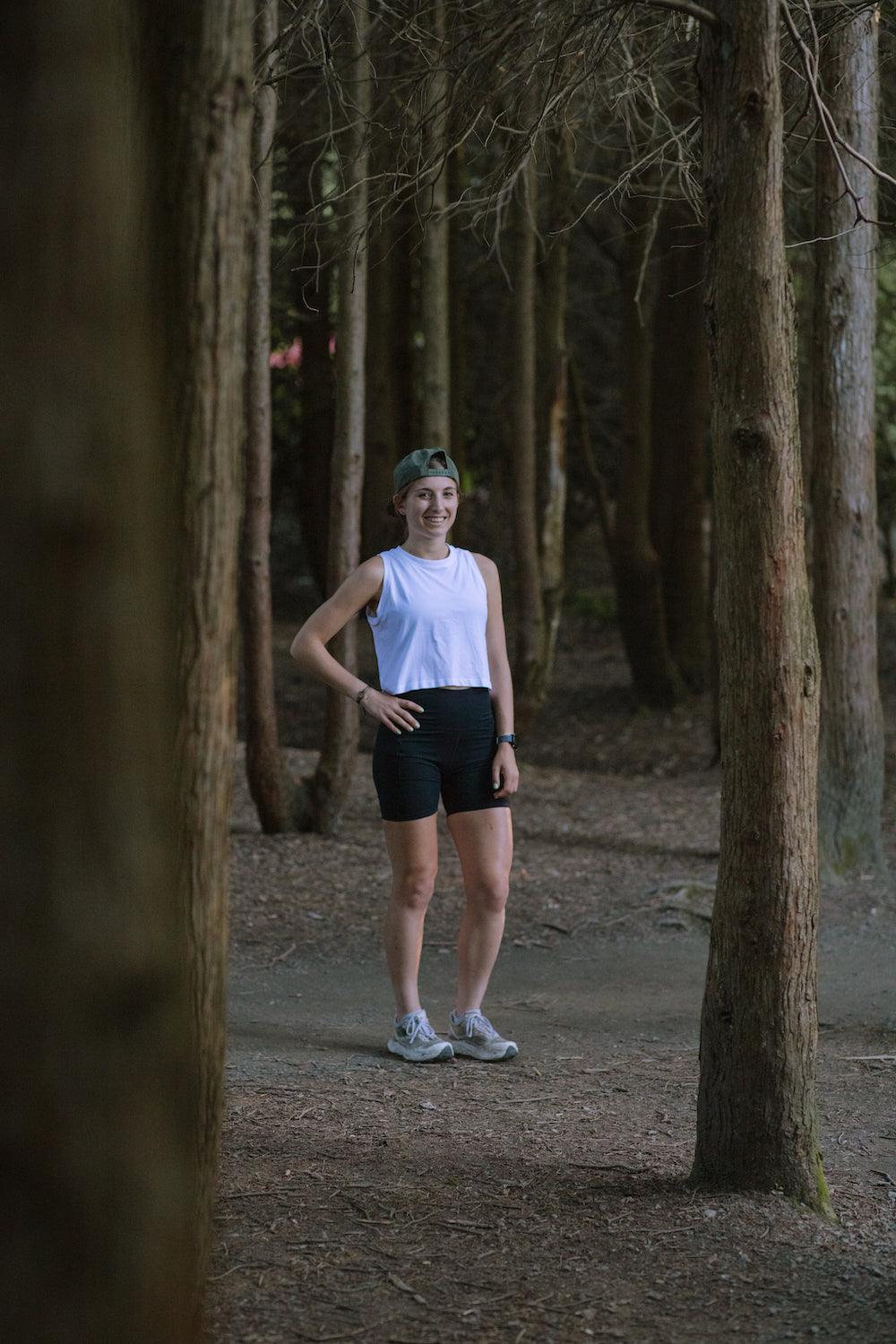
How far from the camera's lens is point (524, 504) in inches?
518

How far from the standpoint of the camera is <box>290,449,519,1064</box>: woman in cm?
518

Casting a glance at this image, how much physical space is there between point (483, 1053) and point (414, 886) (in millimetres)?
746

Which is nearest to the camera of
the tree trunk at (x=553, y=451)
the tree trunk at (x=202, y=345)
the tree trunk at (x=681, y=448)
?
the tree trunk at (x=202, y=345)

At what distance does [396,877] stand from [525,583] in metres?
8.05

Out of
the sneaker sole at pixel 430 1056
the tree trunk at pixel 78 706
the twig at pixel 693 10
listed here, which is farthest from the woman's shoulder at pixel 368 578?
the tree trunk at pixel 78 706

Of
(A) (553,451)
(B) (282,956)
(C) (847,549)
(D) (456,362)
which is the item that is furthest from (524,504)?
(B) (282,956)

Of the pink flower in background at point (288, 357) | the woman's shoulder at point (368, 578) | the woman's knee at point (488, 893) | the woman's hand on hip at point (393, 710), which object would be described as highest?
the pink flower in background at point (288, 357)

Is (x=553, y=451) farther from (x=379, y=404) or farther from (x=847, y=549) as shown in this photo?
(x=847, y=549)

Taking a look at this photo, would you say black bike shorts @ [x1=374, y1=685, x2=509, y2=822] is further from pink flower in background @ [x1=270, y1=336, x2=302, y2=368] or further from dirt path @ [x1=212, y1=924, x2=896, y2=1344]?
pink flower in background @ [x1=270, y1=336, x2=302, y2=368]

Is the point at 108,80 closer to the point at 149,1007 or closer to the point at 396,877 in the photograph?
the point at 149,1007

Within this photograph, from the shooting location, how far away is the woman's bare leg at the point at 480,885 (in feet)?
17.4

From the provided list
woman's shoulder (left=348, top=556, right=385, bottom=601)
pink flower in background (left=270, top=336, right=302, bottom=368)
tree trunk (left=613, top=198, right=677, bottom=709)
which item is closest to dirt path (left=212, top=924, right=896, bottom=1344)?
woman's shoulder (left=348, top=556, right=385, bottom=601)

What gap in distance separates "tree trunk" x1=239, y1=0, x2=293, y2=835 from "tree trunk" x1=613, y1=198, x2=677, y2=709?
24.4ft

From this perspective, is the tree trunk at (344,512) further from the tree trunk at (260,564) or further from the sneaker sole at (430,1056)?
the sneaker sole at (430,1056)
